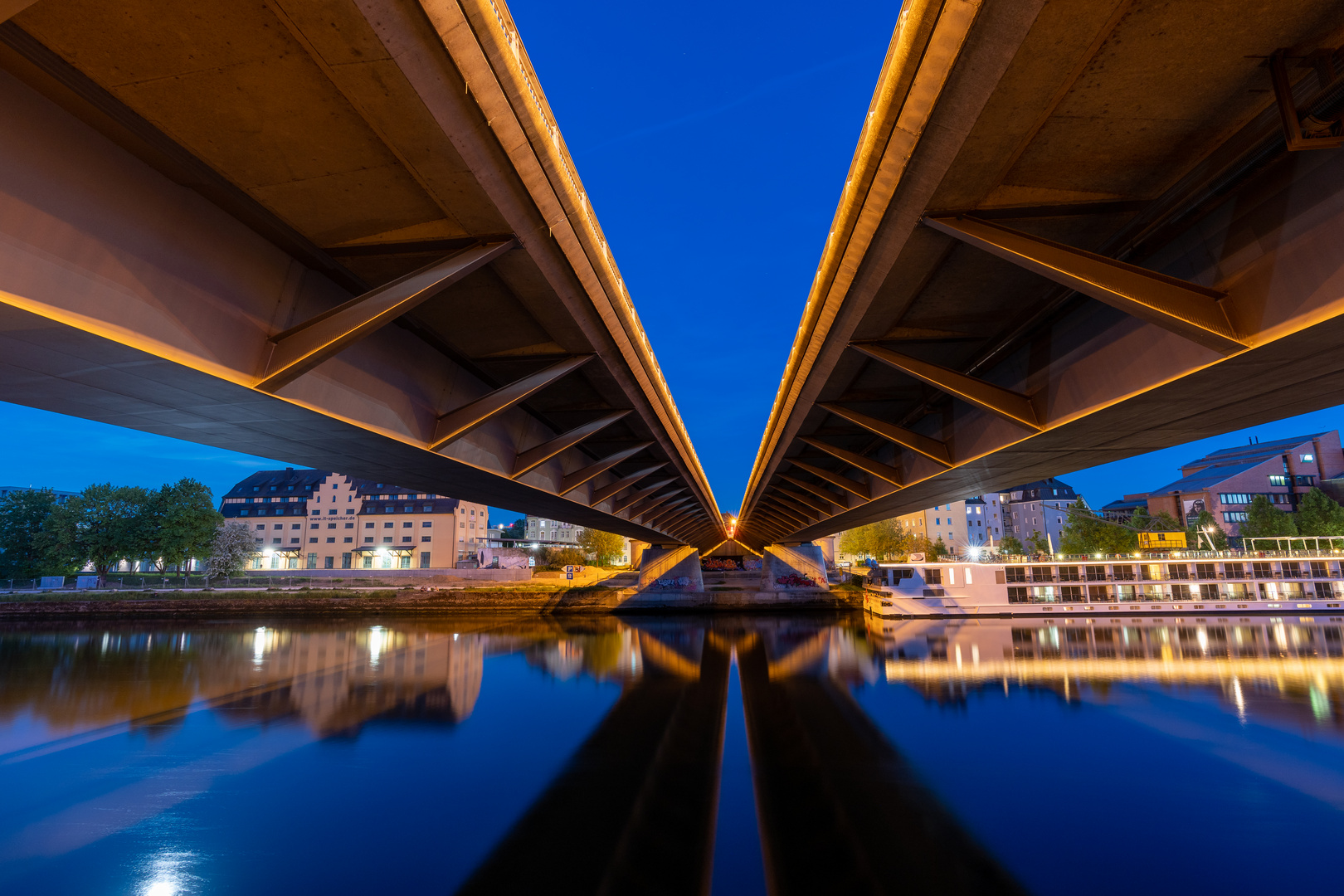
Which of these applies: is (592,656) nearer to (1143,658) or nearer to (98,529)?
(1143,658)

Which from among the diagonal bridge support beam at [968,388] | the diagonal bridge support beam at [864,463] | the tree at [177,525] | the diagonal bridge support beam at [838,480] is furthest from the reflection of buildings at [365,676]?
the tree at [177,525]

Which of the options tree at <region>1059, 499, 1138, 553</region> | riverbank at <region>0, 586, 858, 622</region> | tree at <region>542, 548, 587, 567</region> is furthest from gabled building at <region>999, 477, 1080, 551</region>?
riverbank at <region>0, 586, 858, 622</region>

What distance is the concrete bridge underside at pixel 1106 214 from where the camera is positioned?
176 inches

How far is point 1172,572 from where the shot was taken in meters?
43.2

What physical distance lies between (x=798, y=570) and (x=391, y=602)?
37865 millimetres

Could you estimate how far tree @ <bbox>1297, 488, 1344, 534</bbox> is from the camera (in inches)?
2291

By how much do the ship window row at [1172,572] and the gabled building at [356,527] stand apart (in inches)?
2859

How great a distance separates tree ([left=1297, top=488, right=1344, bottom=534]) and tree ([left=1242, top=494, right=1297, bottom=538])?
97cm

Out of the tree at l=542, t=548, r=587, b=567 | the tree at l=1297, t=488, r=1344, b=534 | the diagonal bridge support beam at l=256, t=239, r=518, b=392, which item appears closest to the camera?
the diagonal bridge support beam at l=256, t=239, r=518, b=392

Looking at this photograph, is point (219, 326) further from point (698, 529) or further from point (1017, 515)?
point (1017, 515)

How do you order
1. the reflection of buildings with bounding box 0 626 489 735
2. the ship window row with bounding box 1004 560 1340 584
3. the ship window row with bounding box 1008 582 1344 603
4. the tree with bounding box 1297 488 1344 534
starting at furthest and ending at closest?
1. the tree with bounding box 1297 488 1344 534
2. the ship window row with bounding box 1004 560 1340 584
3. the ship window row with bounding box 1008 582 1344 603
4. the reflection of buildings with bounding box 0 626 489 735

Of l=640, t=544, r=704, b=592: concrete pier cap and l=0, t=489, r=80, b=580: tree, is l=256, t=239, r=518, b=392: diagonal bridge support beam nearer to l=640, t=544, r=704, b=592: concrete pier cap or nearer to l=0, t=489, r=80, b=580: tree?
l=640, t=544, r=704, b=592: concrete pier cap

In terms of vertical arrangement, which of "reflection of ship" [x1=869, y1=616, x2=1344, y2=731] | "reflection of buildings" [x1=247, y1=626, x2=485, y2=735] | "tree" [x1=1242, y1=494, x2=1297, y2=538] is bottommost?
"reflection of ship" [x1=869, y1=616, x2=1344, y2=731]

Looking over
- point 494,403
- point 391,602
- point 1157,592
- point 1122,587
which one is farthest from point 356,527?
point 1157,592
